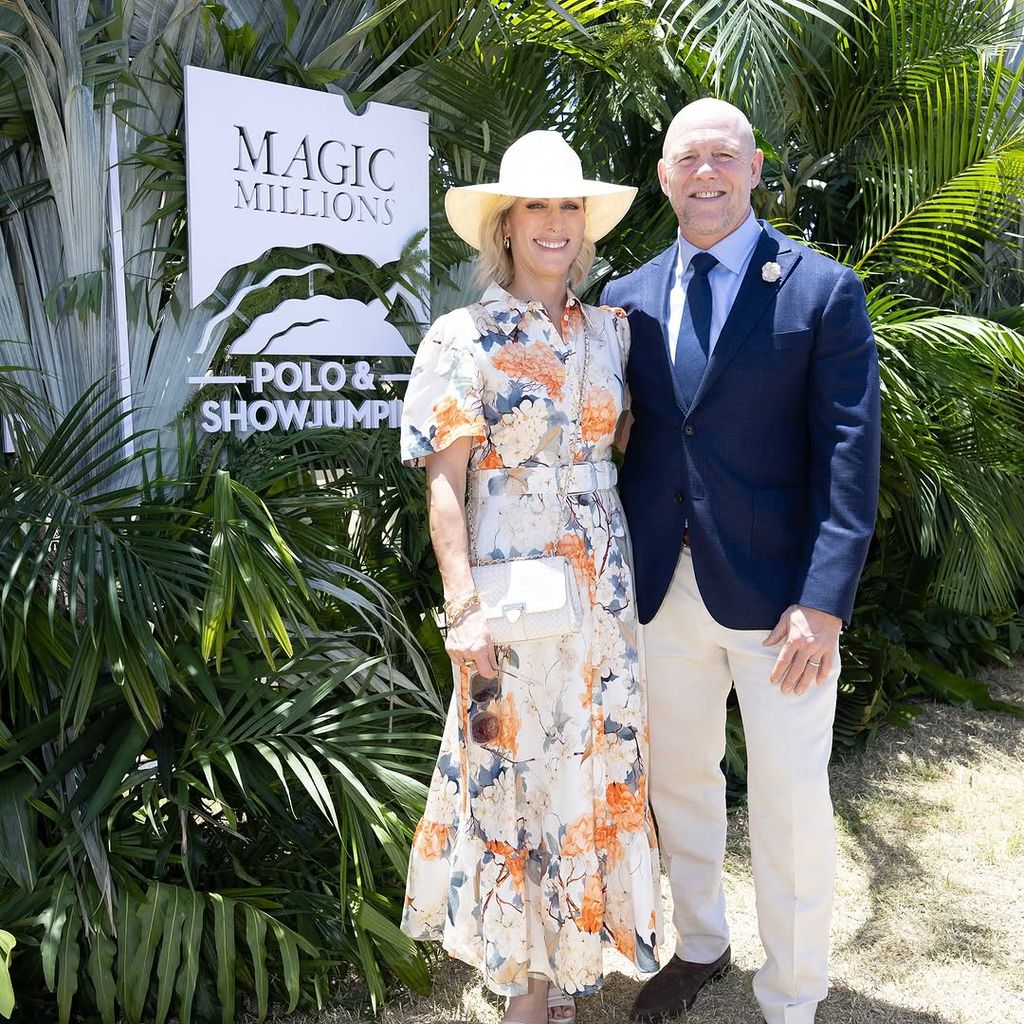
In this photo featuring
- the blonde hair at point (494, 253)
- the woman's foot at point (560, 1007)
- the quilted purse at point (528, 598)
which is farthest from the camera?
the woman's foot at point (560, 1007)

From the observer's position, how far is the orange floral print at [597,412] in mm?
2420

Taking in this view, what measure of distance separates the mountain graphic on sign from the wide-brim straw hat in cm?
72

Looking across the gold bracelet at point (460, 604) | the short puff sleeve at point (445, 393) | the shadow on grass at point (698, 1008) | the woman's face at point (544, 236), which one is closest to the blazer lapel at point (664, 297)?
the woman's face at point (544, 236)

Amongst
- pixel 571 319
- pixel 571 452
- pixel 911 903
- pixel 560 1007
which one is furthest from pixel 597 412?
pixel 911 903

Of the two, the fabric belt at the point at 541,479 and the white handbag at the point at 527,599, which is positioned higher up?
the fabric belt at the point at 541,479

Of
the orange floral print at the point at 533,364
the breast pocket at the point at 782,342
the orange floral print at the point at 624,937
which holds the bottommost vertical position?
the orange floral print at the point at 624,937

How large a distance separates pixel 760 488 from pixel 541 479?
1.53 feet

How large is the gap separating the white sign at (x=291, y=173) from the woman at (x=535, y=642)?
796mm

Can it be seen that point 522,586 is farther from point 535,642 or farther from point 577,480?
point 577,480

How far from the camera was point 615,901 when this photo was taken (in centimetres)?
250

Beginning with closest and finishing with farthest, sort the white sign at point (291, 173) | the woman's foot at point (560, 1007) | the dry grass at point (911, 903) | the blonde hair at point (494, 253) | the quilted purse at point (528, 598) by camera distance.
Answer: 1. the quilted purse at point (528, 598)
2. the blonde hair at point (494, 253)
3. the woman's foot at point (560, 1007)
4. the dry grass at point (911, 903)
5. the white sign at point (291, 173)

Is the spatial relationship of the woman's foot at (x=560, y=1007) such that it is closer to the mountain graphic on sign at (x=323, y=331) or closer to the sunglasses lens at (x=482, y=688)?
the sunglasses lens at (x=482, y=688)

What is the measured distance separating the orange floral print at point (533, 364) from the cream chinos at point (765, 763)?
49 centimetres

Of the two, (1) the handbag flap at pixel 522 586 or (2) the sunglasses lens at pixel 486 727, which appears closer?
(1) the handbag flap at pixel 522 586
